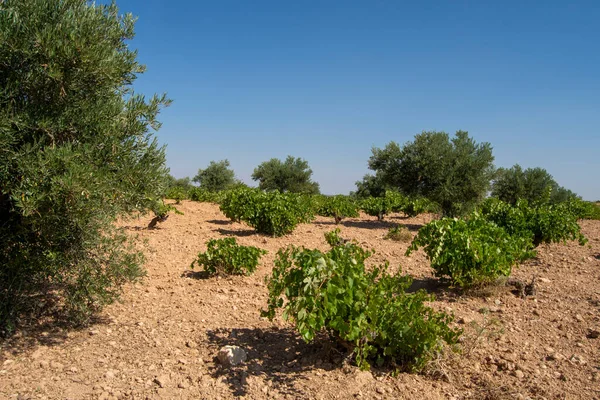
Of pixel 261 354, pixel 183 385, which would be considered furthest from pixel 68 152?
pixel 261 354

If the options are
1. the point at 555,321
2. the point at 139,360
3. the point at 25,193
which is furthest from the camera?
the point at 555,321

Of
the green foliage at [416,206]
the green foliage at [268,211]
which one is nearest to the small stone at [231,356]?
the green foliage at [268,211]

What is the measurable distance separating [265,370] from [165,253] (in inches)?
224

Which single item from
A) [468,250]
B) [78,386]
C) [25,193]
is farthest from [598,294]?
[25,193]

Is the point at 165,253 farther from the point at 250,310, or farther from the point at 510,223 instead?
the point at 510,223

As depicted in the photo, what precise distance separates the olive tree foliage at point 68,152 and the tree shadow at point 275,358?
1712 millimetres

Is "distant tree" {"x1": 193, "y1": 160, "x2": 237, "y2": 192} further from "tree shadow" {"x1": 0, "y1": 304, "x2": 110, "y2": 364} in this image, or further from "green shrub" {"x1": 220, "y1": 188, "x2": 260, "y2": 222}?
"tree shadow" {"x1": 0, "y1": 304, "x2": 110, "y2": 364}

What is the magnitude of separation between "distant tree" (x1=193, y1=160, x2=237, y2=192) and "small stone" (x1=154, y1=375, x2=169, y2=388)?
121ft

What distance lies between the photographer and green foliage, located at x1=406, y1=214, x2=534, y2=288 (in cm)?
652

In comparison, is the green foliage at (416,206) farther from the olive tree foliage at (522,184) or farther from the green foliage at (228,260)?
the green foliage at (228,260)

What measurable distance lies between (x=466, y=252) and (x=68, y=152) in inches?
213

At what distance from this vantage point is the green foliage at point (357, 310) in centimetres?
379

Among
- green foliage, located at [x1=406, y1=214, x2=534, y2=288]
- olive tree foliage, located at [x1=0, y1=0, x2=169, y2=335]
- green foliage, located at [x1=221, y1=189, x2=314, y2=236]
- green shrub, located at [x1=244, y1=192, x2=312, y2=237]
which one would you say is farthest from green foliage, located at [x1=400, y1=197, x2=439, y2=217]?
olive tree foliage, located at [x1=0, y1=0, x2=169, y2=335]

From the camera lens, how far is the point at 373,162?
21.2 metres
